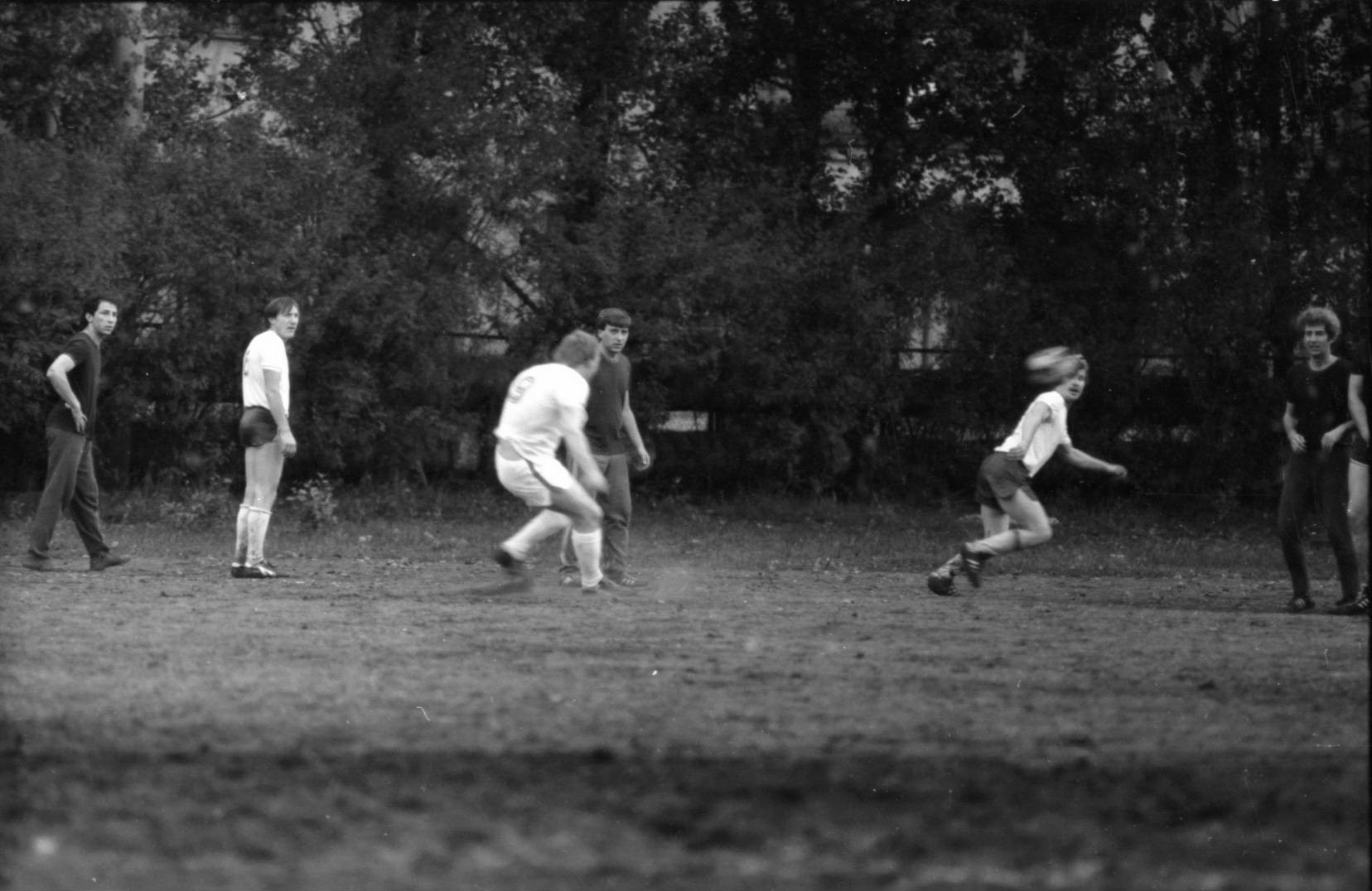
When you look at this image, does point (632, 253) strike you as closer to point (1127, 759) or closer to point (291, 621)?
point (291, 621)

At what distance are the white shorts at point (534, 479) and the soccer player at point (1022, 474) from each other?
252 cm

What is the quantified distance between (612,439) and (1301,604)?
14.3 feet

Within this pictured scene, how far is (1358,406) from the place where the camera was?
10.6 metres

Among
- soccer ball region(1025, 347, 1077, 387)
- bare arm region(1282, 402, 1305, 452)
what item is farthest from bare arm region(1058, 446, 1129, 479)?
bare arm region(1282, 402, 1305, 452)

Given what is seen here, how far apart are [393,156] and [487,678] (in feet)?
53.1

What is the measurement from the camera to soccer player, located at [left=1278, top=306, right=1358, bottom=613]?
36.0ft

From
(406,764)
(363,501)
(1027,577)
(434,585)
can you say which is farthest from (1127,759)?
(363,501)

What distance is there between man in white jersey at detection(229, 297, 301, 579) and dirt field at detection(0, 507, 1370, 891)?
1790 mm

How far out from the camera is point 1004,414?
23484 millimetres

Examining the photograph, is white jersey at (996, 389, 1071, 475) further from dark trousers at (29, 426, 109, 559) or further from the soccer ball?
dark trousers at (29, 426, 109, 559)

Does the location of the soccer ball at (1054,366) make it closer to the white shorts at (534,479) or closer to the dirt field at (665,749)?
the dirt field at (665,749)

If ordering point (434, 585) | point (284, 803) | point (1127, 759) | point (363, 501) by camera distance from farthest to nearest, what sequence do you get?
point (363, 501) → point (434, 585) → point (1127, 759) → point (284, 803)

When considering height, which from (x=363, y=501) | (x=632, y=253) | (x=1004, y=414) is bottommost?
(x=363, y=501)

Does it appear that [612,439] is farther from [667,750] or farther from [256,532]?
[667,750]
